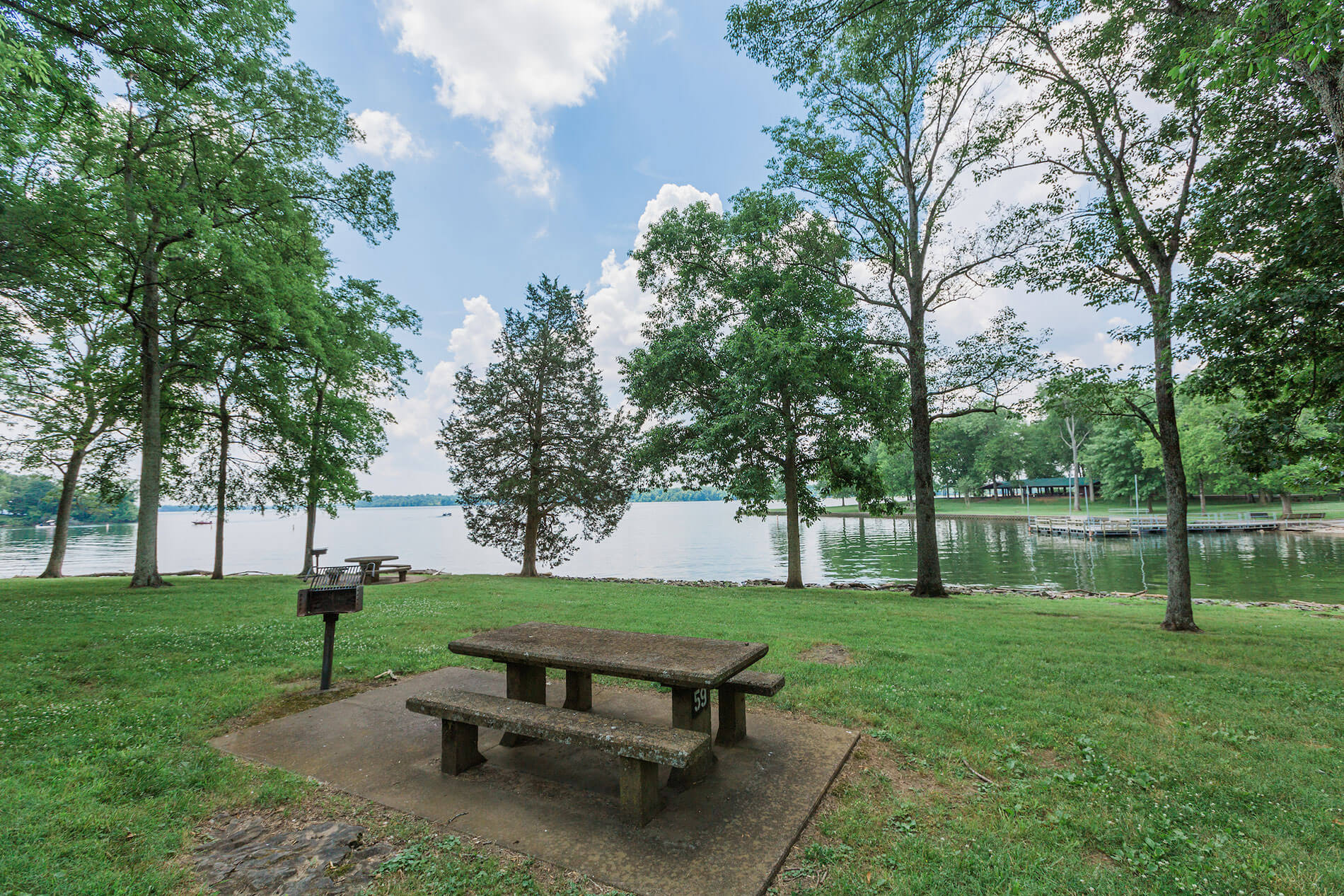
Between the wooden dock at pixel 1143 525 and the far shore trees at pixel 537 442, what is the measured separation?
34416 mm

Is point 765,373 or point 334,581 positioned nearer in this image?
point 334,581

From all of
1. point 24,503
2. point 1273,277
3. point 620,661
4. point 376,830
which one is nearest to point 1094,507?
point 1273,277

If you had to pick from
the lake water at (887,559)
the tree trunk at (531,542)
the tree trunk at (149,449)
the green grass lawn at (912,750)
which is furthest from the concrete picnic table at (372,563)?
the green grass lawn at (912,750)

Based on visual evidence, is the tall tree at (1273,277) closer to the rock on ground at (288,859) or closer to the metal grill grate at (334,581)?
the rock on ground at (288,859)

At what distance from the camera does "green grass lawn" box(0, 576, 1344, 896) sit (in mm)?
2406

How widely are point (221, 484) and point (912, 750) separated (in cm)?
1842

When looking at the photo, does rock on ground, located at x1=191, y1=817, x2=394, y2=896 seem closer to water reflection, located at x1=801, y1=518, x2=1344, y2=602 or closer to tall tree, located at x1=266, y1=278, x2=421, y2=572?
tall tree, located at x1=266, y1=278, x2=421, y2=572

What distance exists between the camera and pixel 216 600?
9609mm

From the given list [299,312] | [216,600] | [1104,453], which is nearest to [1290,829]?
[216,600]

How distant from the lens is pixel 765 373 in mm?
12320

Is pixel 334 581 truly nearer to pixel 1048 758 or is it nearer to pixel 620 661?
pixel 620 661

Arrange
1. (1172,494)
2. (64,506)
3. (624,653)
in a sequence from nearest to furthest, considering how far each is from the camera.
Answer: (624,653) < (1172,494) < (64,506)

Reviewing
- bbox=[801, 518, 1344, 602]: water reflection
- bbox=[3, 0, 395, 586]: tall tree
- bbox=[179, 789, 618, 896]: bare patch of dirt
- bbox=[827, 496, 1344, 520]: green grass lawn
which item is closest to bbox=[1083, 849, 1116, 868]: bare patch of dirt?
bbox=[179, 789, 618, 896]: bare patch of dirt

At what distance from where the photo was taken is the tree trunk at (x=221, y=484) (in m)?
14.6
